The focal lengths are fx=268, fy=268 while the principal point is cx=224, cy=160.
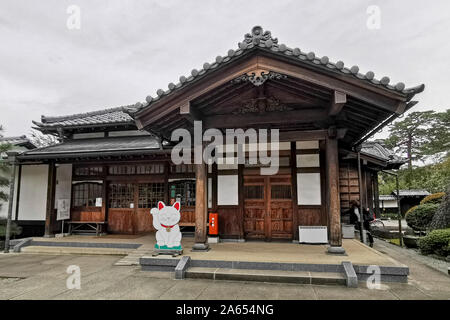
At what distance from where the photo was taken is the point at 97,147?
998 cm

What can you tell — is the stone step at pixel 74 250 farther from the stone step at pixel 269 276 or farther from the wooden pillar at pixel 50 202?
the stone step at pixel 269 276

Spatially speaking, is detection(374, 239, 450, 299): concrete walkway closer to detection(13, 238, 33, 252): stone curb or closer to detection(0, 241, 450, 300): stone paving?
detection(0, 241, 450, 300): stone paving

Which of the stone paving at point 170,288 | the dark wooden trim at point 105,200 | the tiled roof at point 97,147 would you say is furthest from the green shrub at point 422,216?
the dark wooden trim at point 105,200

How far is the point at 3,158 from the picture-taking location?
9.48m

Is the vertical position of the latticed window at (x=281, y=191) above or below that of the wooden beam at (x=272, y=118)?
below

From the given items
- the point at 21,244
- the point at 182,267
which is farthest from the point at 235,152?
the point at 21,244

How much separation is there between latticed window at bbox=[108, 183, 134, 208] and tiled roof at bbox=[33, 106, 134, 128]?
2466mm

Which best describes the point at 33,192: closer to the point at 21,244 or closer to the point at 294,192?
the point at 21,244

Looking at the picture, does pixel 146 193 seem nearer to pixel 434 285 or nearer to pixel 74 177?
pixel 74 177

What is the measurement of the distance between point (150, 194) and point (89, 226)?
9.04ft

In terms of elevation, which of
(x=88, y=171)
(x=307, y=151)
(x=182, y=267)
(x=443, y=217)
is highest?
(x=307, y=151)

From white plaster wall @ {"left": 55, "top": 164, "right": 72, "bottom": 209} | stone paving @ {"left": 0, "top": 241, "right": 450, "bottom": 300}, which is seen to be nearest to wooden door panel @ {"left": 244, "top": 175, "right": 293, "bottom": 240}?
stone paving @ {"left": 0, "top": 241, "right": 450, "bottom": 300}

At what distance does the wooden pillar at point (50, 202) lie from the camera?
9617 mm

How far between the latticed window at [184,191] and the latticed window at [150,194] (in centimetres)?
50
